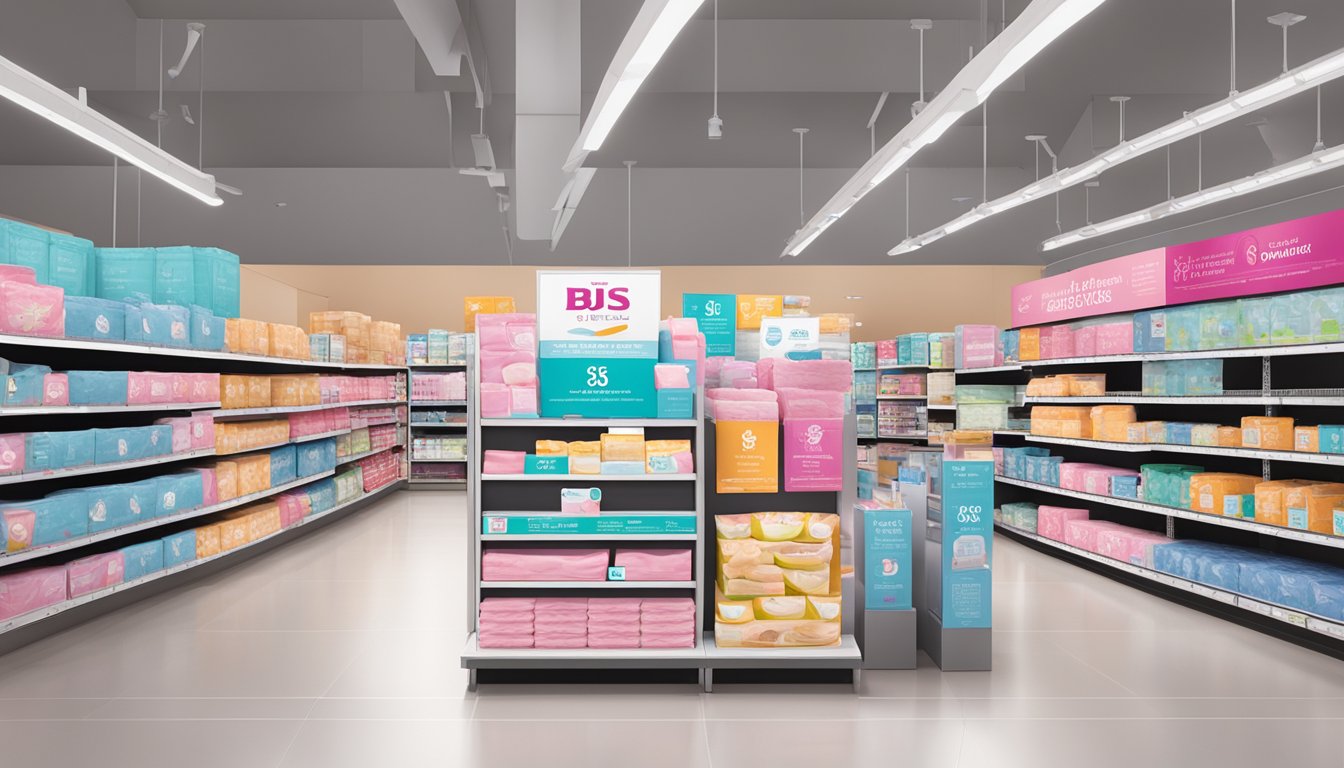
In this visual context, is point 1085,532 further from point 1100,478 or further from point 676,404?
point 676,404

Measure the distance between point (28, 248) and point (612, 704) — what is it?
4.77 metres

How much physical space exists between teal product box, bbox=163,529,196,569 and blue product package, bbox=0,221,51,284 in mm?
1989

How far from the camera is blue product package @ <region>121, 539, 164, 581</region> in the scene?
5156 millimetres

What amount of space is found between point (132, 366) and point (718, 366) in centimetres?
470

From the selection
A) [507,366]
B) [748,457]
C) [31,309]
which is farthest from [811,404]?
[31,309]

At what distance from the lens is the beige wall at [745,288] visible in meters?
12.7

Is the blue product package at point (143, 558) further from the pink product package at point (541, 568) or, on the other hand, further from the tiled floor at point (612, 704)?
the pink product package at point (541, 568)

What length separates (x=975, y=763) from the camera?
310 centimetres

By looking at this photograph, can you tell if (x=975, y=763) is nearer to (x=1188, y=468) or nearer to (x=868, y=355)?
(x=1188, y=468)

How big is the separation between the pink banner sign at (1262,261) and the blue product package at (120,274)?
780cm

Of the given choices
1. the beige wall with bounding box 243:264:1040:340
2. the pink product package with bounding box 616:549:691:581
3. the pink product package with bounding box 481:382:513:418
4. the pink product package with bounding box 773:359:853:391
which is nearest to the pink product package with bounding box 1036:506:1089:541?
the pink product package with bounding box 773:359:853:391

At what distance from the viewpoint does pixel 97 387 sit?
494 cm

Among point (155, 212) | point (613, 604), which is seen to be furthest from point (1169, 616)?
point (155, 212)

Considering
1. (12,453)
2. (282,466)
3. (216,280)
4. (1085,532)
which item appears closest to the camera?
(12,453)
